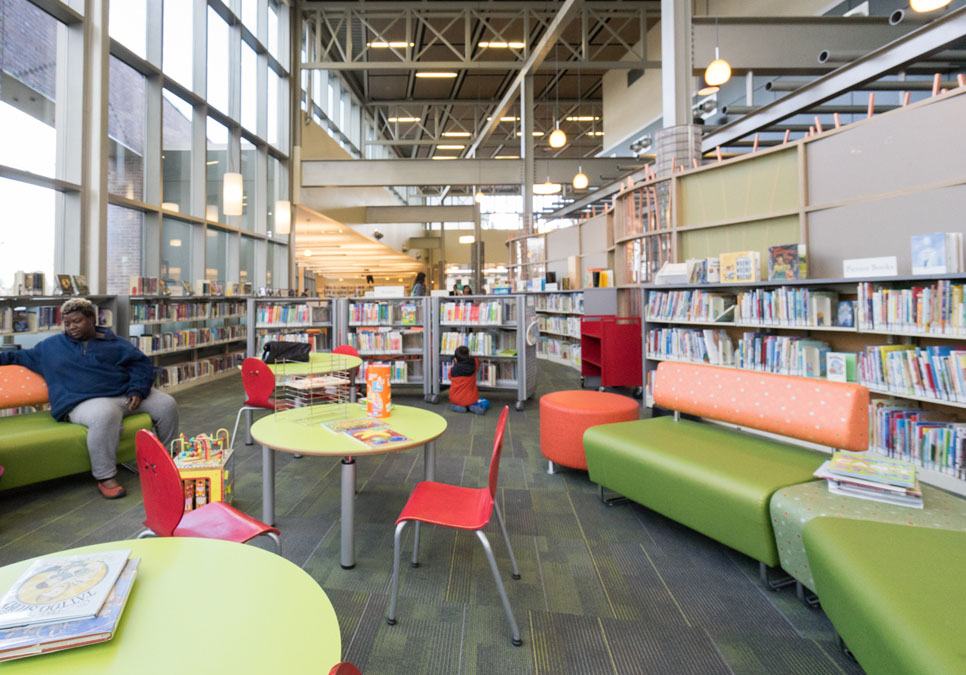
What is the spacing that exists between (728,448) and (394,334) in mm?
4491

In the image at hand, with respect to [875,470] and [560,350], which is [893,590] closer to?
[875,470]

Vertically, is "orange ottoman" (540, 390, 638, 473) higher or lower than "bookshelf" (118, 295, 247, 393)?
lower

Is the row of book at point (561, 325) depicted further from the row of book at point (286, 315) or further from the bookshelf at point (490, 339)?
the row of book at point (286, 315)

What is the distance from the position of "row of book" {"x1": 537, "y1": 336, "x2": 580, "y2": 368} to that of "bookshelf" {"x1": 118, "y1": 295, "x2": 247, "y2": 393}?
644 centimetres

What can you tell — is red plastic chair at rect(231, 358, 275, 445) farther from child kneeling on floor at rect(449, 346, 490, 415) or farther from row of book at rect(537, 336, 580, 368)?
row of book at rect(537, 336, 580, 368)

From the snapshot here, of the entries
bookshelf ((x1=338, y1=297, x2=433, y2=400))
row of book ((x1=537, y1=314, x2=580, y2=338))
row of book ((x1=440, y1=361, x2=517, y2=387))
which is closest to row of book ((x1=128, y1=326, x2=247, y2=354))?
bookshelf ((x1=338, y1=297, x2=433, y2=400))

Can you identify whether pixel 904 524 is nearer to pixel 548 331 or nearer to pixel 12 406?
pixel 12 406

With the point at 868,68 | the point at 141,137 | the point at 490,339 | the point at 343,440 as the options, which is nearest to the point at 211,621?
the point at 343,440

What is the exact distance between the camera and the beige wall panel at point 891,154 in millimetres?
3344

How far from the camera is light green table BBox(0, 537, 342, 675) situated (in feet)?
2.90

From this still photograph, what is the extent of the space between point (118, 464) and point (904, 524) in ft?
16.1

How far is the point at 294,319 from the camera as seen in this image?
21.0 feet

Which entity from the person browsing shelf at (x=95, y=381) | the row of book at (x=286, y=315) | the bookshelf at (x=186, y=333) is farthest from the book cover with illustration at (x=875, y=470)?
the bookshelf at (x=186, y=333)

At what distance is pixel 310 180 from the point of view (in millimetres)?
11688
